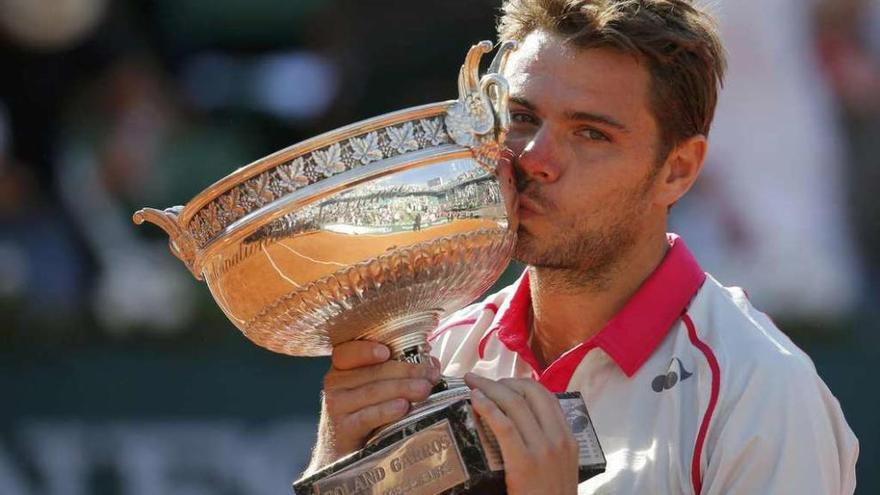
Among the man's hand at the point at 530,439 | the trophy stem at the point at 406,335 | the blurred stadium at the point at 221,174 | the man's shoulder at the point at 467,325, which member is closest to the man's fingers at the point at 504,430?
the man's hand at the point at 530,439

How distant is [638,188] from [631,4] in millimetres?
367

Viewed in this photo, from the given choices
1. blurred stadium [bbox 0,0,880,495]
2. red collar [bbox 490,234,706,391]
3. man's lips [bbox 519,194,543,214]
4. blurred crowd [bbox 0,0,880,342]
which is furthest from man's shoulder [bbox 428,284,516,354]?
blurred crowd [bbox 0,0,880,342]

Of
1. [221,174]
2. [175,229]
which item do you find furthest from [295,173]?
[221,174]

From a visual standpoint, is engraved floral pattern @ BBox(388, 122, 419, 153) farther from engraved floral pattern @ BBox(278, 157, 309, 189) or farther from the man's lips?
the man's lips

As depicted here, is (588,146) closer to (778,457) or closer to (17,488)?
(778,457)

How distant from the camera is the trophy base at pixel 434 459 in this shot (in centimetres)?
246

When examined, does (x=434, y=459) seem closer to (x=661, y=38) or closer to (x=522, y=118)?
(x=522, y=118)

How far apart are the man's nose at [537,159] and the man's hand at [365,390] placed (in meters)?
0.41

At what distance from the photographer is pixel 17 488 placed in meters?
6.17

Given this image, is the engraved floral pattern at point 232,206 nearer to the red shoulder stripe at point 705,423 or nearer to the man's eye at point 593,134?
the man's eye at point 593,134

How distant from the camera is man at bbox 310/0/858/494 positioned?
103 inches

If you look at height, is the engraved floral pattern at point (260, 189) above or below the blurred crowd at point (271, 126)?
below

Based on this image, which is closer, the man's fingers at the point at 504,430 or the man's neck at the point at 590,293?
the man's fingers at the point at 504,430

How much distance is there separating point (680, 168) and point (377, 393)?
919 millimetres
